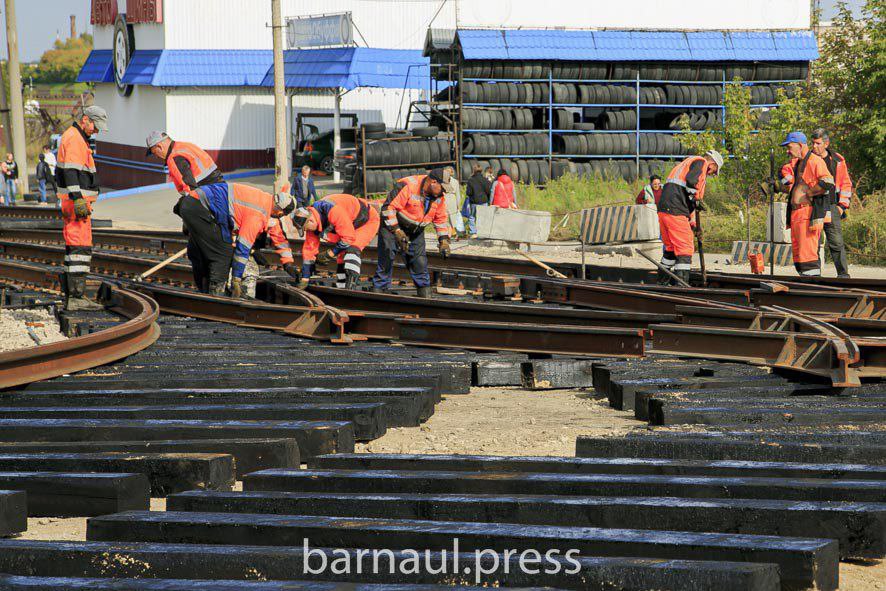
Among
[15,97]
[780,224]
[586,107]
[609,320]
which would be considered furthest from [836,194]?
[15,97]

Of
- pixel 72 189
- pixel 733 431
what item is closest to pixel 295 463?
pixel 733 431

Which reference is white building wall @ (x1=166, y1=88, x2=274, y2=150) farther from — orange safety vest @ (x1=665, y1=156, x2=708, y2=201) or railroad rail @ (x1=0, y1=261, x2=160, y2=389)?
railroad rail @ (x1=0, y1=261, x2=160, y2=389)

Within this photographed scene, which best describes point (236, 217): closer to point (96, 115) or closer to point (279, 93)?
point (96, 115)

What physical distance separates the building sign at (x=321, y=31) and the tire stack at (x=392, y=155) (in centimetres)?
731

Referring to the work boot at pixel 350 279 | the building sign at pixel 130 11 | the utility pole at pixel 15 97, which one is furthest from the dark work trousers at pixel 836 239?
the building sign at pixel 130 11

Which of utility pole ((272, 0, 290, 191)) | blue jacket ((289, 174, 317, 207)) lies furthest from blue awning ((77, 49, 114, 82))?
blue jacket ((289, 174, 317, 207))

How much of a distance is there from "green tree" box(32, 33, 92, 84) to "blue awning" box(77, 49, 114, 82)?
59540mm

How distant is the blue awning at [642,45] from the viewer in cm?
3044

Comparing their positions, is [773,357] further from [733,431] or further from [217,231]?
[217,231]

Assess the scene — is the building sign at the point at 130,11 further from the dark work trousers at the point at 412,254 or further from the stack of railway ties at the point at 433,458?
the stack of railway ties at the point at 433,458

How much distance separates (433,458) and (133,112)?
4100 centimetres

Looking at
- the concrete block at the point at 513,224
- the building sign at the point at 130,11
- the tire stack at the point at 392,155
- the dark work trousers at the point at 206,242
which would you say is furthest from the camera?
the building sign at the point at 130,11

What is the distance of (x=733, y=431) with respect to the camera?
5223 mm

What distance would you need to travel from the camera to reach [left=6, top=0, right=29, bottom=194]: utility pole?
30031mm
